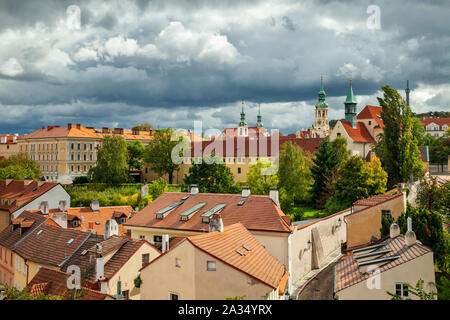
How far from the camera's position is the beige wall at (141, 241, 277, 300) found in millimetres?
17906

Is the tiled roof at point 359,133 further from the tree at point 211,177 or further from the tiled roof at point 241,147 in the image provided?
the tree at point 211,177

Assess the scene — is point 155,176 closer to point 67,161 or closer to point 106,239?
point 67,161

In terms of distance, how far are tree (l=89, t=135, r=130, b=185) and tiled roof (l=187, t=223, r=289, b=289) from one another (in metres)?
50.5

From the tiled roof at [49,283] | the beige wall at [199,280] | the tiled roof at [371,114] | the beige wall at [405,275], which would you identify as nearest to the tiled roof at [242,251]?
the beige wall at [199,280]

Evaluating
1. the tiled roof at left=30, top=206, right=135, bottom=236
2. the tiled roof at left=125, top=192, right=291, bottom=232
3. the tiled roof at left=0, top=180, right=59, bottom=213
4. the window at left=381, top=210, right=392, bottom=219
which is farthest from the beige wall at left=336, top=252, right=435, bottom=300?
the tiled roof at left=0, top=180, right=59, bottom=213

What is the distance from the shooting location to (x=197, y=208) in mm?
31203

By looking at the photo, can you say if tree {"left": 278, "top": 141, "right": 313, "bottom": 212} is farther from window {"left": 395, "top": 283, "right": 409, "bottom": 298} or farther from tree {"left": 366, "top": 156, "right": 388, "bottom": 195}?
window {"left": 395, "top": 283, "right": 409, "bottom": 298}

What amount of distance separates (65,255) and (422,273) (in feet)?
63.5

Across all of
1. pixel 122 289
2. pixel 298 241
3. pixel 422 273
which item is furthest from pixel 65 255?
pixel 422 273

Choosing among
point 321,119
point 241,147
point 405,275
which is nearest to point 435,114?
point 321,119

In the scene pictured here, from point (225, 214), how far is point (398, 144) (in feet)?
81.1

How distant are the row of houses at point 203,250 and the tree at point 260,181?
15.3 meters

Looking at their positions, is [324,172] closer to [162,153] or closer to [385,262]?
[162,153]
